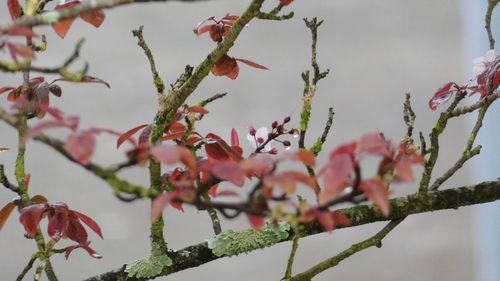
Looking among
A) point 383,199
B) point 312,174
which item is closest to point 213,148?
point 312,174

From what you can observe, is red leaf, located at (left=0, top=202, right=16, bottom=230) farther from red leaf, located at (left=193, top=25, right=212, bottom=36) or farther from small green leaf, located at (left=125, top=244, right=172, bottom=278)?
red leaf, located at (left=193, top=25, right=212, bottom=36)

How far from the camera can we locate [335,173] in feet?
1.73

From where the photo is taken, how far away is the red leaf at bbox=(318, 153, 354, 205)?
0.53 meters

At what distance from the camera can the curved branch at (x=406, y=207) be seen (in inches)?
36.8

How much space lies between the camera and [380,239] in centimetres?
98

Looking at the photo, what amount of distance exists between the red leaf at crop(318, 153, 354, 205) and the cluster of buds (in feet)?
1.53

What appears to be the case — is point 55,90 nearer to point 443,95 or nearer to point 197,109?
point 197,109

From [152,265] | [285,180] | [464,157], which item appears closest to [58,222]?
[152,265]

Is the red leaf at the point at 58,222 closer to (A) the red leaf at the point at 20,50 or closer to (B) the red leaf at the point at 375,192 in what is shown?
(A) the red leaf at the point at 20,50

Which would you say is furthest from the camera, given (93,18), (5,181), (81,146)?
(5,181)

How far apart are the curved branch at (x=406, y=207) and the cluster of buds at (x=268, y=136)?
15cm

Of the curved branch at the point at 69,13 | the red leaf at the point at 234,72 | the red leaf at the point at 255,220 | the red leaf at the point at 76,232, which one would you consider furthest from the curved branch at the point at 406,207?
the curved branch at the point at 69,13

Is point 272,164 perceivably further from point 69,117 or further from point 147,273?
point 147,273

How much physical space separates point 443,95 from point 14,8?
0.64 meters
